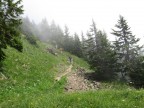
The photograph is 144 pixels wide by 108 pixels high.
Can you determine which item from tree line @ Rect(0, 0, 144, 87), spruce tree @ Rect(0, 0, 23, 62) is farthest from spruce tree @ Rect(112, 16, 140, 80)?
spruce tree @ Rect(0, 0, 23, 62)

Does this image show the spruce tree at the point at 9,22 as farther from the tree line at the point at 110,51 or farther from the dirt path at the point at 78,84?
the dirt path at the point at 78,84

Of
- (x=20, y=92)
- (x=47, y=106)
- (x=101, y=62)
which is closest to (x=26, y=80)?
(x=20, y=92)

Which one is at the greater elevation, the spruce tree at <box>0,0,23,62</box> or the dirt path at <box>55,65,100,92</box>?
the spruce tree at <box>0,0,23,62</box>

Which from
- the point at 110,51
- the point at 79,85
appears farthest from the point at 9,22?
the point at 110,51

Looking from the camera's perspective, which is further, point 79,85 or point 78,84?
point 78,84

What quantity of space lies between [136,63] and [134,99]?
1126 inches

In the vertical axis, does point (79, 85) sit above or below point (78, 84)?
below

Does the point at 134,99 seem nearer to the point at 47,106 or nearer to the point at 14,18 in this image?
the point at 47,106

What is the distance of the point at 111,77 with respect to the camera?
47188mm

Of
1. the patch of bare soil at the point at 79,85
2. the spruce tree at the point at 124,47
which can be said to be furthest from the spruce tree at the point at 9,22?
the spruce tree at the point at 124,47

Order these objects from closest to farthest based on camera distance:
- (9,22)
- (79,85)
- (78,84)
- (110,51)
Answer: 1. (9,22)
2. (79,85)
3. (78,84)
4. (110,51)

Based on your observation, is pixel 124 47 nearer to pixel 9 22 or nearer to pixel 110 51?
pixel 110 51

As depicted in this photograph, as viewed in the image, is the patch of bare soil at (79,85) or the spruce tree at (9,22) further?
the patch of bare soil at (79,85)

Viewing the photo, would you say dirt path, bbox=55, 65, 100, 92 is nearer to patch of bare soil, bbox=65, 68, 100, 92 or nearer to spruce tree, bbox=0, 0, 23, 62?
patch of bare soil, bbox=65, 68, 100, 92
